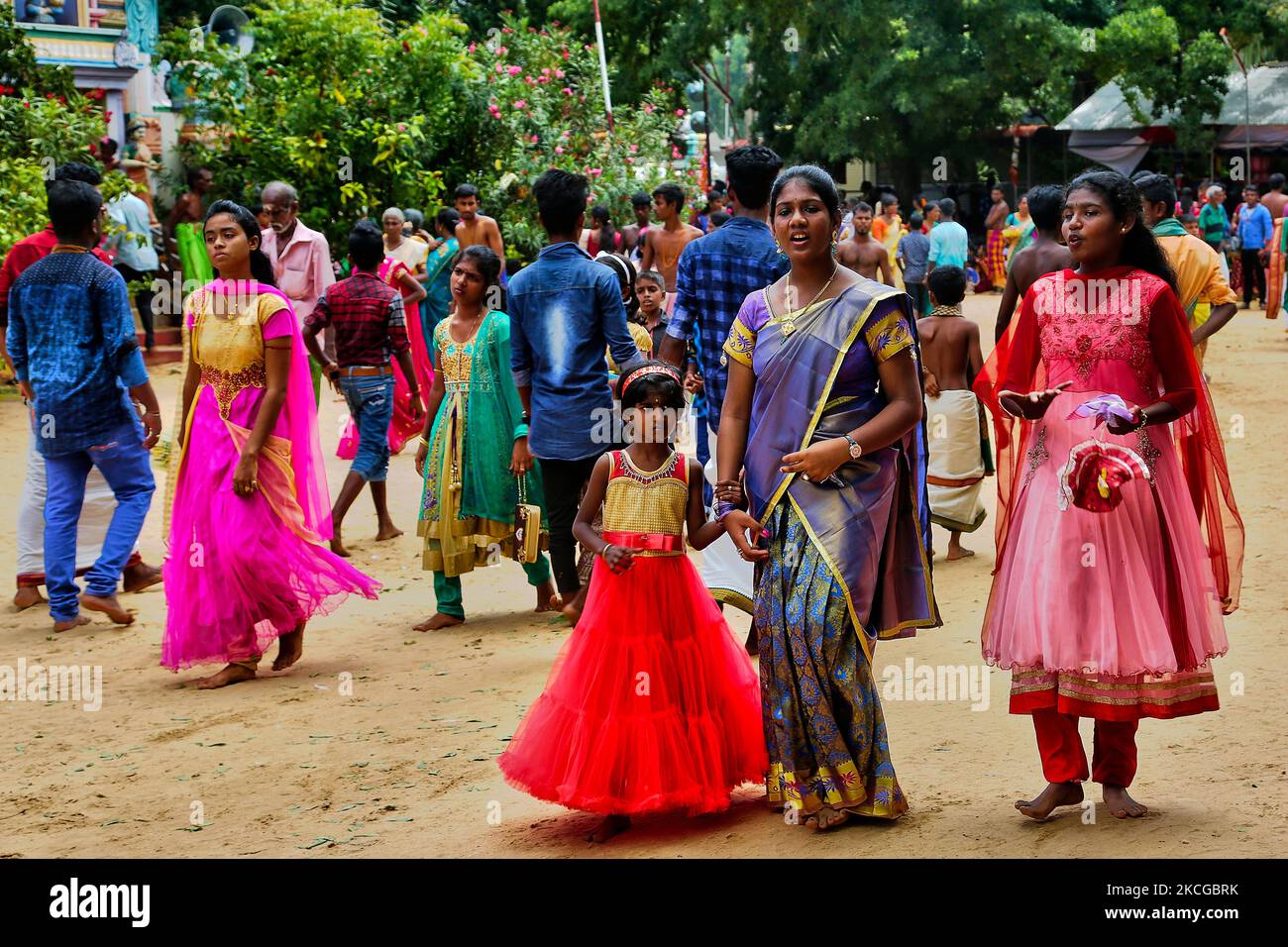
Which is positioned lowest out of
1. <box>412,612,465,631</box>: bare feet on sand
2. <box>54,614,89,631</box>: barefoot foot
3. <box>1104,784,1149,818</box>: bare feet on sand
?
<box>1104,784,1149,818</box>: bare feet on sand

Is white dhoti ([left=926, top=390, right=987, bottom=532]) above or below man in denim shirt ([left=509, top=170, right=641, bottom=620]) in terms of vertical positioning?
below

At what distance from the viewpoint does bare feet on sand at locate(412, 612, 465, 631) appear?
26.3 feet

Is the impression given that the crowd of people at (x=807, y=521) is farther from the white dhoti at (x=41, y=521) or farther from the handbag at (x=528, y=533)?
the white dhoti at (x=41, y=521)

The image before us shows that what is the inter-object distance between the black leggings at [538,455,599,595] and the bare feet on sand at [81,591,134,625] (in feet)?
8.09

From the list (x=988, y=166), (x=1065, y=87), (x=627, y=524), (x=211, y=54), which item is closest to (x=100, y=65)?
(x=211, y=54)

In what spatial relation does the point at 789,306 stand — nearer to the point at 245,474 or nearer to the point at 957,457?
the point at 245,474

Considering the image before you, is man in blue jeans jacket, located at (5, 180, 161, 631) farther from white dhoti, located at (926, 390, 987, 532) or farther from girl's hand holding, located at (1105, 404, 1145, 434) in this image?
girl's hand holding, located at (1105, 404, 1145, 434)

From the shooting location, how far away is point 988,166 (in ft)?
118

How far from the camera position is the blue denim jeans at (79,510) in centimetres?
812

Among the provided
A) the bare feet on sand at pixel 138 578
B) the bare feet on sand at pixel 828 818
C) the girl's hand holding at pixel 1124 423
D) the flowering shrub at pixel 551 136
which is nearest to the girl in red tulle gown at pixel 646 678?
the bare feet on sand at pixel 828 818

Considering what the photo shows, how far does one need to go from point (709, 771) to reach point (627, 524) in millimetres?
836

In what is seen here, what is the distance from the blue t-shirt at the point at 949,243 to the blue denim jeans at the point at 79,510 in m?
12.5

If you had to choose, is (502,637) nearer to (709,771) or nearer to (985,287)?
Result: (709,771)

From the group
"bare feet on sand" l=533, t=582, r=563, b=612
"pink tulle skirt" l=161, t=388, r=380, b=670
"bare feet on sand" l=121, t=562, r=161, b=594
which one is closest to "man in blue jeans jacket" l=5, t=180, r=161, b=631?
"bare feet on sand" l=121, t=562, r=161, b=594
